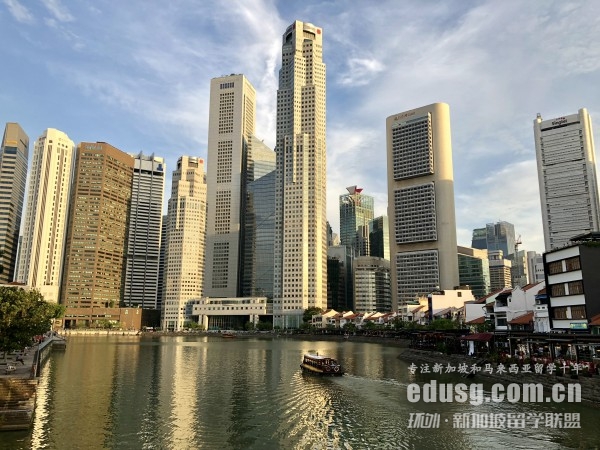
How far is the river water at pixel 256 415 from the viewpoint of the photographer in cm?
3753

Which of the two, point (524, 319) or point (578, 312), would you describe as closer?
point (578, 312)

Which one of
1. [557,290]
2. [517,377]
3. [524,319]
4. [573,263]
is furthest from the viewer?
[524,319]

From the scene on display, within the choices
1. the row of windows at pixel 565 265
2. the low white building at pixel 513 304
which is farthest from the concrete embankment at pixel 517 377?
the row of windows at pixel 565 265

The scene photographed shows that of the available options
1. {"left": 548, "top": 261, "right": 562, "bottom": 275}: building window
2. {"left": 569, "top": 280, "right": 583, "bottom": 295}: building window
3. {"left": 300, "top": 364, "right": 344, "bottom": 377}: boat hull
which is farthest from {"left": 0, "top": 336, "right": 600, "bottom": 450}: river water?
{"left": 548, "top": 261, "right": 562, "bottom": 275}: building window

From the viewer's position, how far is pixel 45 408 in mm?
49125

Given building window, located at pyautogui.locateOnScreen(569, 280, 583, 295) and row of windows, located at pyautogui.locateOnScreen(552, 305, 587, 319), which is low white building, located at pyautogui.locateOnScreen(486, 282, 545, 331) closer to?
row of windows, located at pyautogui.locateOnScreen(552, 305, 587, 319)

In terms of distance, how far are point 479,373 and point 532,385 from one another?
42.0ft

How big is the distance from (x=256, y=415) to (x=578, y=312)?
54496 mm

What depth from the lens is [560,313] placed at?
77.2 metres

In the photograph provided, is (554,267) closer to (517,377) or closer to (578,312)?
(578,312)

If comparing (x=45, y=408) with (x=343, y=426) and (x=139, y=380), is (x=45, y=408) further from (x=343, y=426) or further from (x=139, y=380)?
(x=343, y=426)

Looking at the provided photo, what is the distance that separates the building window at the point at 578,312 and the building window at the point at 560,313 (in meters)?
2.31

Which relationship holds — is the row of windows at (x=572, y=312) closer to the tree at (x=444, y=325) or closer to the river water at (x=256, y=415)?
the river water at (x=256, y=415)

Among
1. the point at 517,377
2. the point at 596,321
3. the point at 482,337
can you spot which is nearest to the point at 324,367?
the point at 517,377
